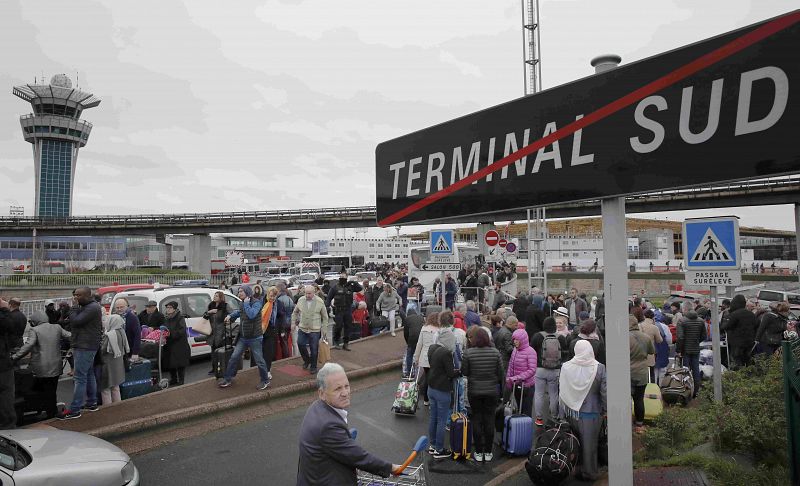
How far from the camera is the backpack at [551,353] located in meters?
6.68

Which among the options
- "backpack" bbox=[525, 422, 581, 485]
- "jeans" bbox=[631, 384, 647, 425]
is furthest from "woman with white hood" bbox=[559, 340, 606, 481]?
"jeans" bbox=[631, 384, 647, 425]

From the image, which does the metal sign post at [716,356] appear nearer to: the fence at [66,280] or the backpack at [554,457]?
the backpack at [554,457]

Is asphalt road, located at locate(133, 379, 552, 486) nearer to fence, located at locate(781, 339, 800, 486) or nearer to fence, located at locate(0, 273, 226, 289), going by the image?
fence, located at locate(781, 339, 800, 486)

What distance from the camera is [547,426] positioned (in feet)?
17.7

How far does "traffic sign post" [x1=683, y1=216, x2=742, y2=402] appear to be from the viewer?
6.01m

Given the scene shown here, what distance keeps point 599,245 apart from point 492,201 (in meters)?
54.1

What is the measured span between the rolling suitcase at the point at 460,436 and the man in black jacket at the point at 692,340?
5240mm

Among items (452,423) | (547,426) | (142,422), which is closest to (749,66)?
(547,426)

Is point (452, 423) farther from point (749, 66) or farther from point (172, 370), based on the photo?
point (172, 370)

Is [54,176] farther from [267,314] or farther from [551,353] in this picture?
[551,353]

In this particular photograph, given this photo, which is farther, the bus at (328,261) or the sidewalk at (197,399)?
the bus at (328,261)

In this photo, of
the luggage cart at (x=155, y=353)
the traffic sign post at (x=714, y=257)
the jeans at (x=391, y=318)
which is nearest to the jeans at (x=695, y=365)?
the traffic sign post at (x=714, y=257)

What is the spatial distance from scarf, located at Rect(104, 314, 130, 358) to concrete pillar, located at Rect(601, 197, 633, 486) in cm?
746

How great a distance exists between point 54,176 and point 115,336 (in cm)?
11633
